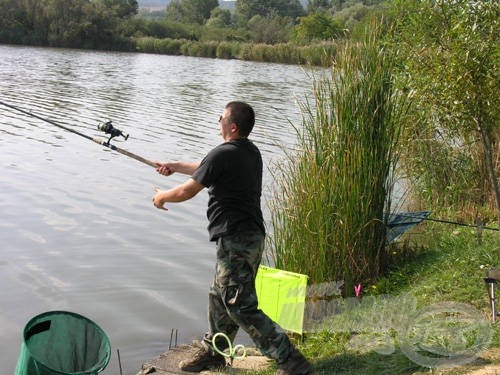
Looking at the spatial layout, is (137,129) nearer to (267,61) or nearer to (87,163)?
(87,163)

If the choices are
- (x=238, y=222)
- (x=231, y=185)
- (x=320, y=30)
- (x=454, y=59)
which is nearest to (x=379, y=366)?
(x=238, y=222)

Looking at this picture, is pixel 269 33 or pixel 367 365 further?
pixel 269 33

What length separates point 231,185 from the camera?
426 cm

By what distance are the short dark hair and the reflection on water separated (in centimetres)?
225

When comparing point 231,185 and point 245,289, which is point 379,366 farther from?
point 231,185

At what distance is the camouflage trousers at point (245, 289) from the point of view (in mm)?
4273

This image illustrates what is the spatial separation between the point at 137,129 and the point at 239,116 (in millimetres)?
11202

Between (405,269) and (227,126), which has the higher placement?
(227,126)

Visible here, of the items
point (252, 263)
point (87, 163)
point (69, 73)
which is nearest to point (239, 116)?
point (252, 263)

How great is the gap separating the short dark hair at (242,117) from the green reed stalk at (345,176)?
67.5 inches

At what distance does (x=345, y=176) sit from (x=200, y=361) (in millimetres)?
2020

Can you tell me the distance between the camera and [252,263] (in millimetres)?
4332

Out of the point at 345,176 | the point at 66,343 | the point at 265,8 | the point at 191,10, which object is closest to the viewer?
the point at 66,343

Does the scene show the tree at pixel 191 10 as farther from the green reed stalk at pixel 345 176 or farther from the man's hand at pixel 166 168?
the man's hand at pixel 166 168
